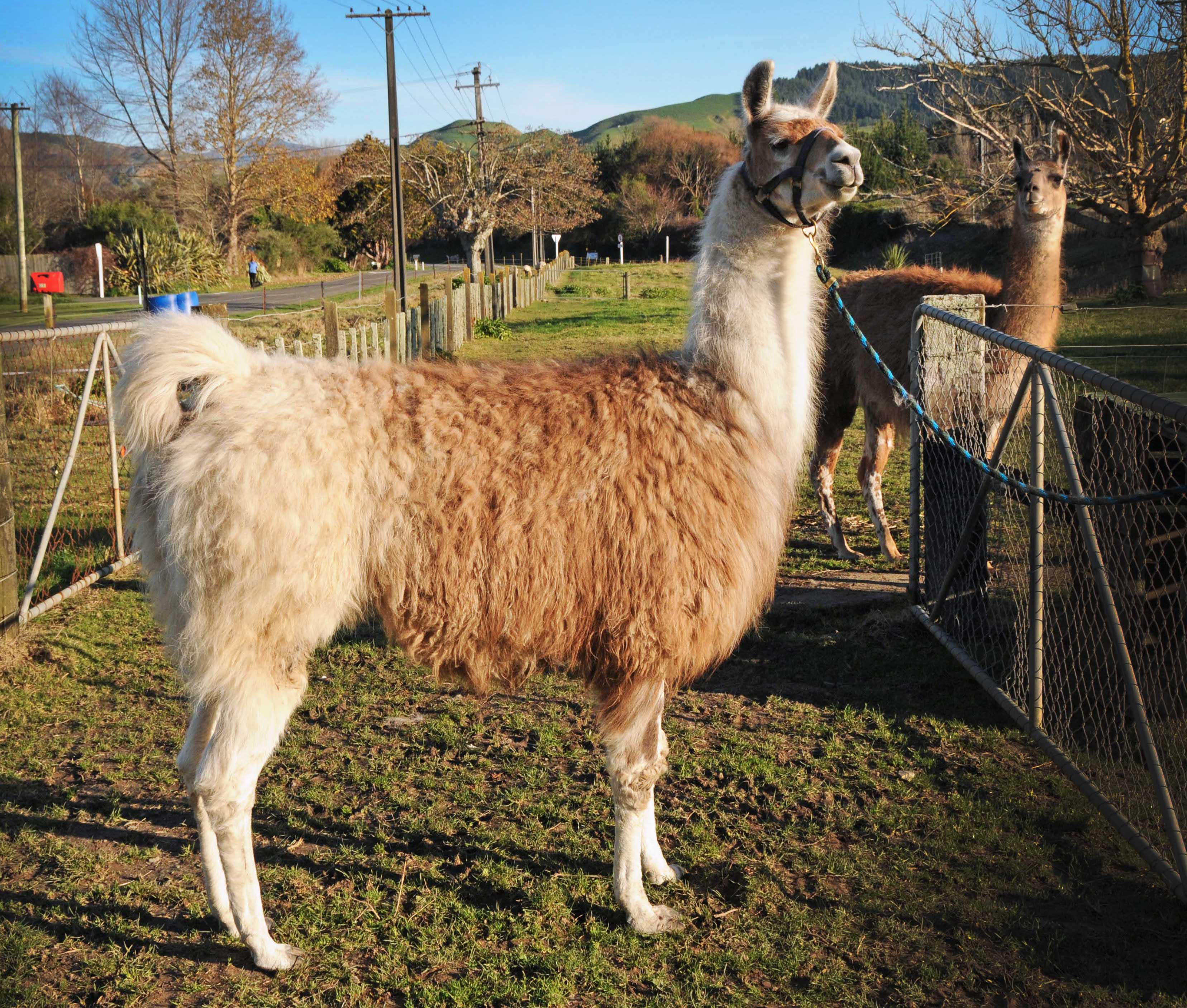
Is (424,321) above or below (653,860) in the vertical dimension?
above

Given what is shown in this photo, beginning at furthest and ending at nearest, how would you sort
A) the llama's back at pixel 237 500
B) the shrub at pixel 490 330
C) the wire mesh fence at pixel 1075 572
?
the shrub at pixel 490 330 → the wire mesh fence at pixel 1075 572 → the llama's back at pixel 237 500

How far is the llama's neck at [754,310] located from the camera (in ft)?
10.6

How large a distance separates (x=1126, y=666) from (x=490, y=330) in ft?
64.4

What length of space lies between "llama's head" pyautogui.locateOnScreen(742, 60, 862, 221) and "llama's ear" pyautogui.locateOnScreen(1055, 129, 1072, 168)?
15.6ft

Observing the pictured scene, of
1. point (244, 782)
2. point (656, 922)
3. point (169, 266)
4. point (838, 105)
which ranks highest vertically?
point (838, 105)

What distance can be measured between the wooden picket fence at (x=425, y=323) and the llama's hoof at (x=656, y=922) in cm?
203

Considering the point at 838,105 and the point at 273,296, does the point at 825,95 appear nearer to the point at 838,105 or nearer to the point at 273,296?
the point at 273,296

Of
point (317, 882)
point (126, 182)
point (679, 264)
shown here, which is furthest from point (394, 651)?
point (126, 182)

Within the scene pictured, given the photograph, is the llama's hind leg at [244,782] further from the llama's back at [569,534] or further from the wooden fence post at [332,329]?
the wooden fence post at [332,329]

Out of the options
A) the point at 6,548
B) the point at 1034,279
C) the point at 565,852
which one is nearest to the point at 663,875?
the point at 565,852

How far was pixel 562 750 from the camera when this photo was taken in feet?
14.0

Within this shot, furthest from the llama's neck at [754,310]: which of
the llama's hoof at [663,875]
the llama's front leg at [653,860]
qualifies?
the llama's hoof at [663,875]

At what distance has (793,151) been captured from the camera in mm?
3105

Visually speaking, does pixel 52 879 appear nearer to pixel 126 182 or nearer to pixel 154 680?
pixel 154 680
